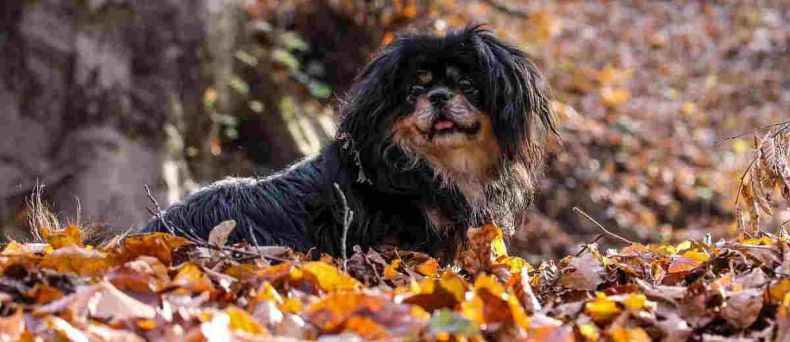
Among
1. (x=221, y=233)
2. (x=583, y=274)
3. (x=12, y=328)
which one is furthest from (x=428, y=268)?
(x=12, y=328)

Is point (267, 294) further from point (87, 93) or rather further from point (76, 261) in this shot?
point (87, 93)

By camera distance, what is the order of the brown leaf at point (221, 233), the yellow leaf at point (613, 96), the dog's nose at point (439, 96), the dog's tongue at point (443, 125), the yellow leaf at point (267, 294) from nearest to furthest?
the yellow leaf at point (267, 294)
the brown leaf at point (221, 233)
the dog's nose at point (439, 96)
the dog's tongue at point (443, 125)
the yellow leaf at point (613, 96)

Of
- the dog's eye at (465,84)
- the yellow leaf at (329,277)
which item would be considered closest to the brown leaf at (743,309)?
the yellow leaf at (329,277)

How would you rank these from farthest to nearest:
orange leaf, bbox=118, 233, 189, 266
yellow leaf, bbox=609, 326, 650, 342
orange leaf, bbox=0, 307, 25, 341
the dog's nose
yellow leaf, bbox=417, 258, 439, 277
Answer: the dog's nose < yellow leaf, bbox=417, 258, 439, 277 < orange leaf, bbox=118, 233, 189, 266 < yellow leaf, bbox=609, 326, 650, 342 < orange leaf, bbox=0, 307, 25, 341

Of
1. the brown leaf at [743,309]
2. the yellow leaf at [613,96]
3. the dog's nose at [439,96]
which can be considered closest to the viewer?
the brown leaf at [743,309]

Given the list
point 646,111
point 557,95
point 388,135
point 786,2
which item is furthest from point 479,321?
point 786,2

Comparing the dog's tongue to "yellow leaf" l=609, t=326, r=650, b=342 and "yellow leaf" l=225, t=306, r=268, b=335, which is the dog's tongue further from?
"yellow leaf" l=225, t=306, r=268, b=335

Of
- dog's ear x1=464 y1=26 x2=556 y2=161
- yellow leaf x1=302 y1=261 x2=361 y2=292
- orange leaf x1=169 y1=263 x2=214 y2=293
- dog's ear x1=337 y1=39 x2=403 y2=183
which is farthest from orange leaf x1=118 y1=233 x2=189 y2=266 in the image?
dog's ear x1=464 y1=26 x2=556 y2=161

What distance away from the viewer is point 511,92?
4.59m

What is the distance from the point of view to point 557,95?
10.7 meters

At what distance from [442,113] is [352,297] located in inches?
81.5

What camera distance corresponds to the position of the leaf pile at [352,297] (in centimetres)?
242

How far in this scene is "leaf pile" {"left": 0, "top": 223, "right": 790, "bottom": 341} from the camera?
2416 mm

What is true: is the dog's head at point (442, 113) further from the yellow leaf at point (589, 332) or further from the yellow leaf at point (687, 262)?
the yellow leaf at point (589, 332)
